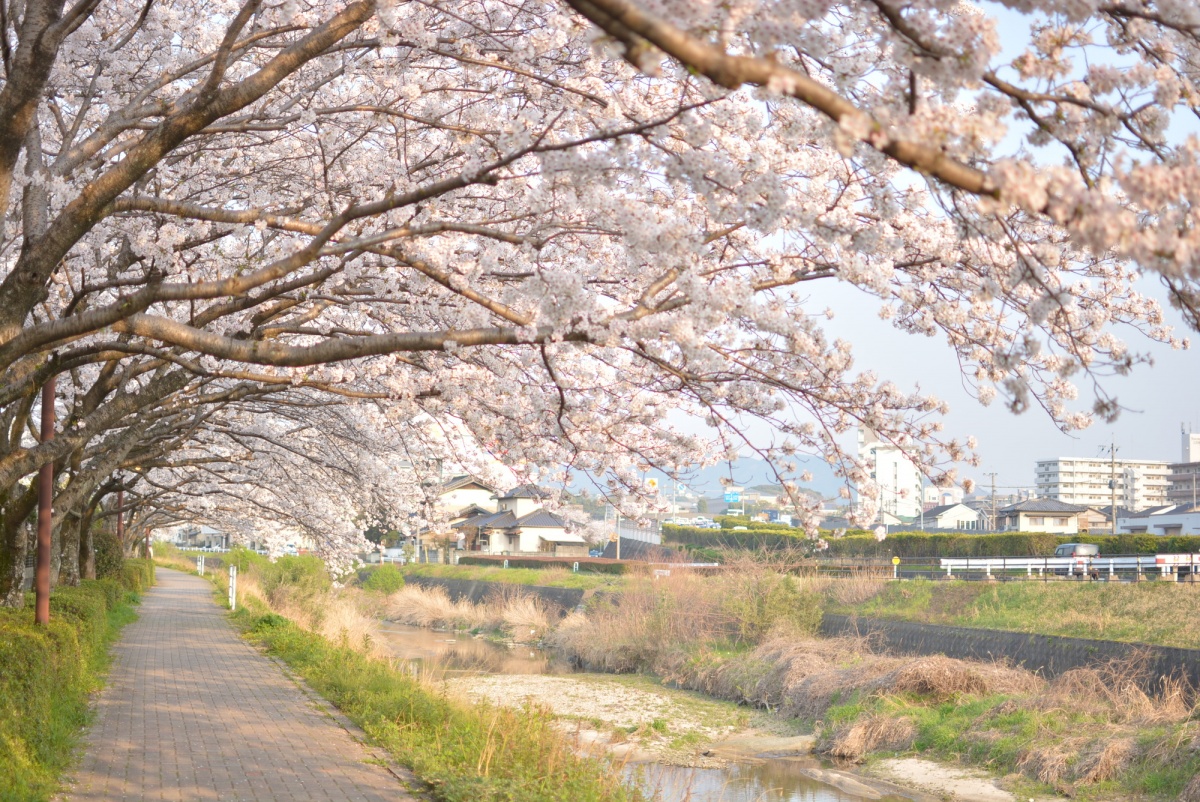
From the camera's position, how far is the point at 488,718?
1091cm

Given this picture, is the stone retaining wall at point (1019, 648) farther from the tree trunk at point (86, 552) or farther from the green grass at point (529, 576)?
the tree trunk at point (86, 552)

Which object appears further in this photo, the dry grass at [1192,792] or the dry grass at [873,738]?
the dry grass at [873,738]

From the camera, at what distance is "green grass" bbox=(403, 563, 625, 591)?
126ft

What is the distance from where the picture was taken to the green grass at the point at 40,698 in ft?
23.7

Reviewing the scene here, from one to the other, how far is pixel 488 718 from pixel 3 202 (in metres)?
7.00

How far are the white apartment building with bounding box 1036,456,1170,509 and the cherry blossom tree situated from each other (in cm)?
14434

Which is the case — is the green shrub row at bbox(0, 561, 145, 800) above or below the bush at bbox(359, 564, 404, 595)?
above

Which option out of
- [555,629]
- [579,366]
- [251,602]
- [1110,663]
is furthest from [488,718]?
[555,629]

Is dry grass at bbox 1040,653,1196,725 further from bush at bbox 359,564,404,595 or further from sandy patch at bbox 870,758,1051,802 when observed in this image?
bush at bbox 359,564,404,595

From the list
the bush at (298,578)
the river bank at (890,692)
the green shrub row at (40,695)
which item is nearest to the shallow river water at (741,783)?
the river bank at (890,692)

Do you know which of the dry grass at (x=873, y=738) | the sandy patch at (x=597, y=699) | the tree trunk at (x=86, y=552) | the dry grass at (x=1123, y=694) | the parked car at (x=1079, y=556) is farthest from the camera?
the parked car at (x=1079, y=556)

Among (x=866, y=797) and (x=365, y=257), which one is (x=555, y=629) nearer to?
(x=866, y=797)

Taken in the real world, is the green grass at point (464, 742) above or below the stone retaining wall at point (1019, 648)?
above

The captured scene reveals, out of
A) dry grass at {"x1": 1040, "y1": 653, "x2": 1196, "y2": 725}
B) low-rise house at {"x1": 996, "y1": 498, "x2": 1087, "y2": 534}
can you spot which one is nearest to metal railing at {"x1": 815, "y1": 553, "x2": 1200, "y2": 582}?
dry grass at {"x1": 1040, "y1": 653, "x2": 1196, "y2": 725}
